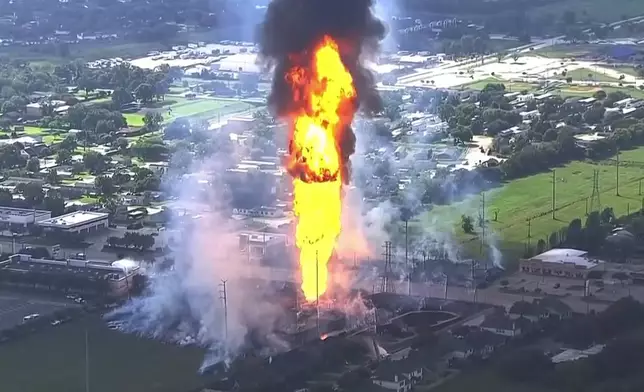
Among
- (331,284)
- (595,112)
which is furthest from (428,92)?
(331,284)

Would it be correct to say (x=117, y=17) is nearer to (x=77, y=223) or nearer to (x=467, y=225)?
(x=77, y=223)

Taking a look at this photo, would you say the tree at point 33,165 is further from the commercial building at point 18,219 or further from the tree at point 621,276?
Answer: the tree at point 621,276

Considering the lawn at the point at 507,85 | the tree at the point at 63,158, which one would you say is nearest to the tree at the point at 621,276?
the tree at the point at 63,158

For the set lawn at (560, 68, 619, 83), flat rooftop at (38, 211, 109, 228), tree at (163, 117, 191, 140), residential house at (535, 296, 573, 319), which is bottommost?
residential house at (535, 296, 573, 319)

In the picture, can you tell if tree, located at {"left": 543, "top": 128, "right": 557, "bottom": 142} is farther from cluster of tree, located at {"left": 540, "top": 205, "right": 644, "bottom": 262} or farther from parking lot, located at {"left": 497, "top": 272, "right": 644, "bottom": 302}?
parking lot, located at {"left": 497, "top": 272, "right": 644, "bottom": 302}

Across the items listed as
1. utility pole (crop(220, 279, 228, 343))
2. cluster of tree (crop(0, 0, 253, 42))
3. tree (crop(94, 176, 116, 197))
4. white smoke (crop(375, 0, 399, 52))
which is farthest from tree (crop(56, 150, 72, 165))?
cluster of tree (crop(0, 0, 253, 42))

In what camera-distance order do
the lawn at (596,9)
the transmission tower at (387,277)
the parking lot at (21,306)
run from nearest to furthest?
the parking lot at (21,306) → the transmission tower at (387,277) → the lawn at (596,9)

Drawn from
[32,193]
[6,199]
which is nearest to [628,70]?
[32,193]
